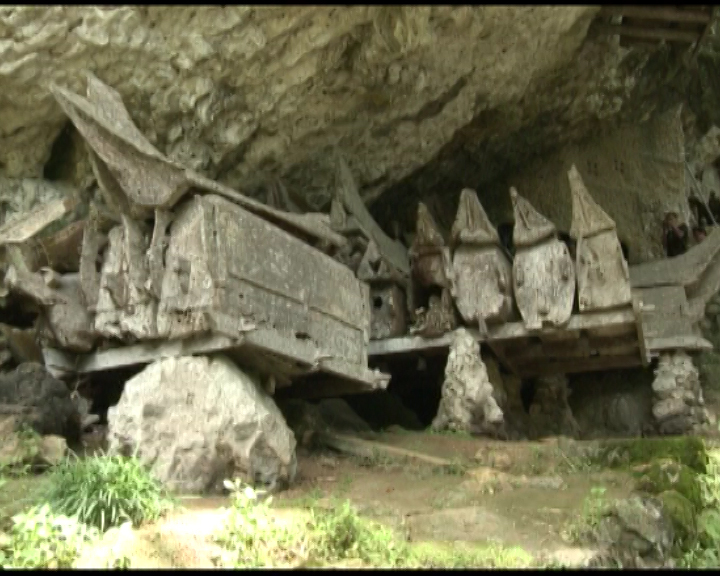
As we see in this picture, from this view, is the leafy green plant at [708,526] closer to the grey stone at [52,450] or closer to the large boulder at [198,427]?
the large boulder at [198,427]

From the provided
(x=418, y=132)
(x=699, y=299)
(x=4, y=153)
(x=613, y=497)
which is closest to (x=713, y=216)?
(x=699, y=299)

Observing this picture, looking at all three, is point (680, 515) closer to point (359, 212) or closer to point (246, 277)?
point (246, 277)

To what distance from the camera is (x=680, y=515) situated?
6.53 metres

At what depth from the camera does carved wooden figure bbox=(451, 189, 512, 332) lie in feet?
38.6

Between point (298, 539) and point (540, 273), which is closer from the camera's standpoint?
point (298, 539)

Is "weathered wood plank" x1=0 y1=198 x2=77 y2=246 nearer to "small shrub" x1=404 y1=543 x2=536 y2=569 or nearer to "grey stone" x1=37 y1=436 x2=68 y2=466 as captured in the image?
"grey stone" x1=37 y1=436 x2=68 y2=466

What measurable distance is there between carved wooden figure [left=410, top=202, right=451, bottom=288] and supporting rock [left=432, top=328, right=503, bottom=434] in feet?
4.54

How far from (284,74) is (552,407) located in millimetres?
6942

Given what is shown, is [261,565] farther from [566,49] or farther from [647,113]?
[647,113]

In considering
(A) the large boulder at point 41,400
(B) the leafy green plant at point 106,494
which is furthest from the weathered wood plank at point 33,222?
(B) the leafy green plant at point 106,494

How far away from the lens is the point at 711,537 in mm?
6500

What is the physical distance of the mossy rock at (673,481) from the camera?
6.93 meters

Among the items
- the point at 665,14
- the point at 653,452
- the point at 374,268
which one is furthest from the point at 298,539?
the point at 665,14

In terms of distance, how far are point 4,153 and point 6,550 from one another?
6.32m
